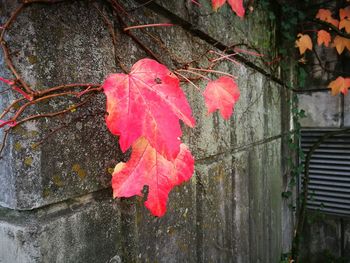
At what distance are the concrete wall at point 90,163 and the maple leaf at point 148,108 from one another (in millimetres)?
168

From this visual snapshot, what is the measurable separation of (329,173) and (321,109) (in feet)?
2.04

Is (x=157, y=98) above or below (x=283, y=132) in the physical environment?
above

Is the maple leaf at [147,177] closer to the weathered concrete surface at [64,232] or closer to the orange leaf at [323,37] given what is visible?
the weathered concrete surface at [64,232]

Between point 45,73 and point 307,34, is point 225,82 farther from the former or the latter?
point 307,34

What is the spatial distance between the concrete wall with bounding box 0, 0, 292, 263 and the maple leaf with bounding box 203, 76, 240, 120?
5.3 inches

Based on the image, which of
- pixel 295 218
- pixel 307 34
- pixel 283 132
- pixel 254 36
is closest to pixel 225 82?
pixel 254 36

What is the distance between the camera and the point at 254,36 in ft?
6.82

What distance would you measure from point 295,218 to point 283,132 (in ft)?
3.43

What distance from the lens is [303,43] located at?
285 centimetres

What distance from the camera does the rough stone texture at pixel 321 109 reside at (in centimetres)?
294

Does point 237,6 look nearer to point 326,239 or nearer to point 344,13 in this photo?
point 344,13

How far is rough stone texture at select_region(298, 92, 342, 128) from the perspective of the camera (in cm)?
294

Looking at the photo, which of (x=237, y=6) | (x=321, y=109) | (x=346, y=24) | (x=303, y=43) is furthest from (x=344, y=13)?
(x=237, y=6)

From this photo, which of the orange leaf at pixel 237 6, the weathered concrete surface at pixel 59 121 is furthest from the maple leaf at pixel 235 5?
the weathered concrete surface at pixel 59 121
